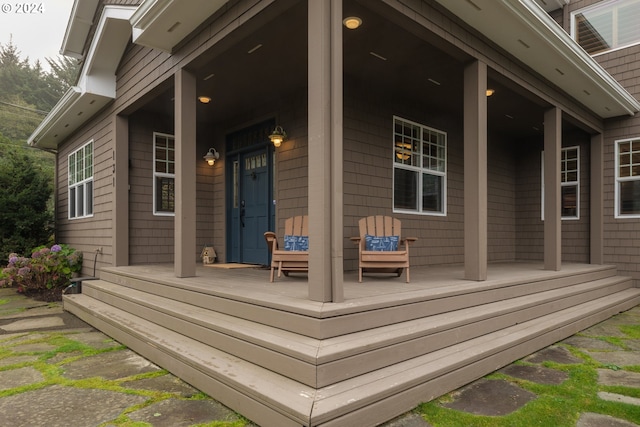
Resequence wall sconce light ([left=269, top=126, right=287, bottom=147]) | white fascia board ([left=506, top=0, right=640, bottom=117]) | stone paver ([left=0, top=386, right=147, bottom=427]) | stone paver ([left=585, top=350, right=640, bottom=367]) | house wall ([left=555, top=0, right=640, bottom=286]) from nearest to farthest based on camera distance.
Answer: stone paver ([left=0, top=386, right=147, bottom=427]) → stone paver ([left=585, top=350, right=640, bottom=367]) → white fascia board ([left=506, top=0, right=640, bottom=117]) → wall sconce light ([left=269, top=126, right=287, bottom=147]) → house wall ([left=555, top=0, right=640, bottom=286])

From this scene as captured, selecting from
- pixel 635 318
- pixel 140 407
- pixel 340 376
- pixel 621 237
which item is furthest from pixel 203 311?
pixel 621 237

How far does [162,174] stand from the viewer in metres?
6.54

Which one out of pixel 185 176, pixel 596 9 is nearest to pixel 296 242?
pixel 185 176

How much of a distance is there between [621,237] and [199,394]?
7261 millimetres

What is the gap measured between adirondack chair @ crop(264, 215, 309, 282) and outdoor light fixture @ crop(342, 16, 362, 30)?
220 cm

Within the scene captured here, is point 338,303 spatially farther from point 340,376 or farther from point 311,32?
point 311,32

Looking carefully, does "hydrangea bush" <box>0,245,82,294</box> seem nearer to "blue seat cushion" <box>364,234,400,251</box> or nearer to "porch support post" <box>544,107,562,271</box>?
"blue seat cushion" <box>364,234,400,251</box>

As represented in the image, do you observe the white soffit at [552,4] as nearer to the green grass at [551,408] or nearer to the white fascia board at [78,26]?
the green grass at [551,408]

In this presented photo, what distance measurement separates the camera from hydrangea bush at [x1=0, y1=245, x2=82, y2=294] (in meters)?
6.84

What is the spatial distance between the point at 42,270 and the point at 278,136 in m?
5.01

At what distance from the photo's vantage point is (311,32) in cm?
279

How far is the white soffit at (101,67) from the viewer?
552 cm

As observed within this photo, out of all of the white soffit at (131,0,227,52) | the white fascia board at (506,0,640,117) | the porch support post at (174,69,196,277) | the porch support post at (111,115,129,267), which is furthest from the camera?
the porch support post at (111,115,129,267)

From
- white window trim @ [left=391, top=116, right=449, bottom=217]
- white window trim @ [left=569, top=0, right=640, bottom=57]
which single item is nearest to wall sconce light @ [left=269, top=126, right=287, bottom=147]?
white window trim @ [left=391, top=116, right=449, bottom=217]
